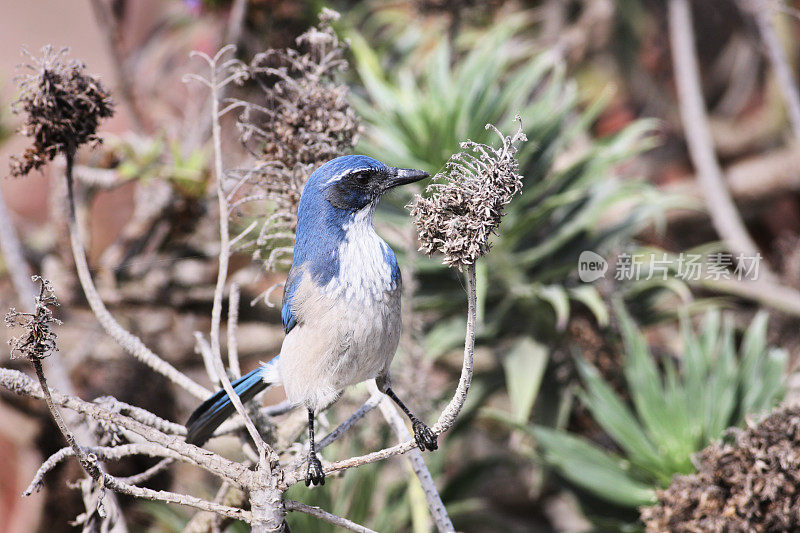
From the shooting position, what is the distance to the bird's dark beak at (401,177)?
1400 mm

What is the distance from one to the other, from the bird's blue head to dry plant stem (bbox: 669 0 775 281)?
2.13m

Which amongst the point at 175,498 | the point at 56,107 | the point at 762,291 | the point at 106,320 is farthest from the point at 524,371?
the point at 56,107

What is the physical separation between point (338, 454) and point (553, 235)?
3.57 ft

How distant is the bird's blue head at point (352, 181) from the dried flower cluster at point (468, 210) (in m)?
0.29

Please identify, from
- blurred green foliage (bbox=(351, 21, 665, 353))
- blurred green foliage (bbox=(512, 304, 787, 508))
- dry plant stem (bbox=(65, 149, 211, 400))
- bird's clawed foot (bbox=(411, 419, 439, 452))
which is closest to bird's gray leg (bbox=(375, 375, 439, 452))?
bird's clawed foot (bbox=(411, 419, 439, 452))

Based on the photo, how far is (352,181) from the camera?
142 centimetres

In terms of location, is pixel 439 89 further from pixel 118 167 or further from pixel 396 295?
pixel 396 295

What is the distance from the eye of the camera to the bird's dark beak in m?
1.40

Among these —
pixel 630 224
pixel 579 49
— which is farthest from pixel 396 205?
pixel 579 49

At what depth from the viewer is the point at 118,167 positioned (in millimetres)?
2723

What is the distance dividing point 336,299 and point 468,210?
390 mm

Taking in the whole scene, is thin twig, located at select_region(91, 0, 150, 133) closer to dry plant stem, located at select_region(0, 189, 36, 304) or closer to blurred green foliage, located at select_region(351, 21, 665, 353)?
blurred green foliage, located at select_region(351, 21, 665, 353)

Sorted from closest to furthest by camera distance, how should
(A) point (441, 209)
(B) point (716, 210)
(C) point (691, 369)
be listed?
(A) point (441, 209)
(C) point (691, 369)
(B) point (716, 210)

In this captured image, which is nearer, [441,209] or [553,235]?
[441,209]
